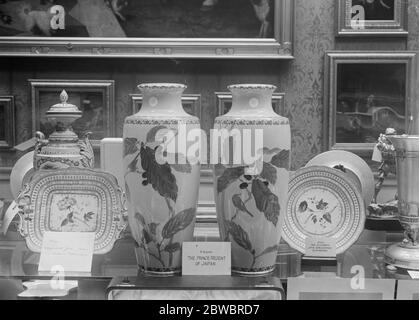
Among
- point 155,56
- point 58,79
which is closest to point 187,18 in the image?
point 155,56

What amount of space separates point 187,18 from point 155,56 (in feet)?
0.21

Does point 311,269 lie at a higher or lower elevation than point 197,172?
lower

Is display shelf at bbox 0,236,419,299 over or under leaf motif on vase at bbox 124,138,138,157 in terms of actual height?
under

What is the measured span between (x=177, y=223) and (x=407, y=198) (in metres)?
0.26

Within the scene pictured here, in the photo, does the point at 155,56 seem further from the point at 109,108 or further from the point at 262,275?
the point at 262,275

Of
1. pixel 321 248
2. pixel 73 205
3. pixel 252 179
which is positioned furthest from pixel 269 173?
pixel 73 205

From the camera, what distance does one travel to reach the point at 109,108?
2.32ft

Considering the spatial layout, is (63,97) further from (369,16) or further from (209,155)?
(369,16)

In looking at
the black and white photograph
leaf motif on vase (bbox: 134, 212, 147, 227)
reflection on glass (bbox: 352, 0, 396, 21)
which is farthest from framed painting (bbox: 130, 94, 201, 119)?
reflection on glass (bbox: 352, 0, 396, 21)

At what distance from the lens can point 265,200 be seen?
0.61m

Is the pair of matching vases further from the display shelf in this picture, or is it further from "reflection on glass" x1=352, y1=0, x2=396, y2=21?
"reflection on glass" x1=352, y1=0, x2=396, y2=21

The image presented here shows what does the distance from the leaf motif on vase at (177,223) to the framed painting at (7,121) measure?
0.24 metres

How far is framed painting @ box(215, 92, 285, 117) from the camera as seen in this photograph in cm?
67

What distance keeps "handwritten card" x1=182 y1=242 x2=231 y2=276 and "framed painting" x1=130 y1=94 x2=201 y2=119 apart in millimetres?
161
